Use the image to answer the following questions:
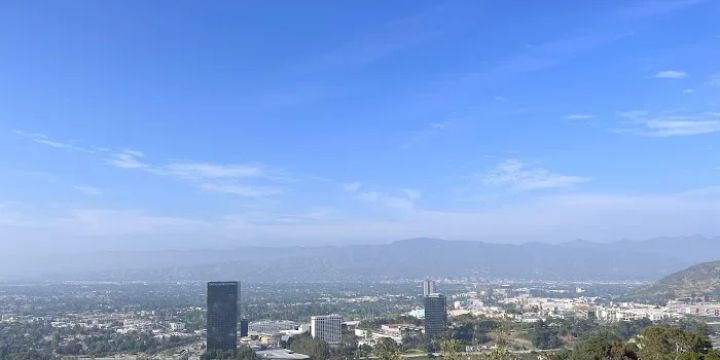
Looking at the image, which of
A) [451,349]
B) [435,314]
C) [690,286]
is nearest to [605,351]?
[451,349]

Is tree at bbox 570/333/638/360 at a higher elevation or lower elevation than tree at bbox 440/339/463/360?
lower

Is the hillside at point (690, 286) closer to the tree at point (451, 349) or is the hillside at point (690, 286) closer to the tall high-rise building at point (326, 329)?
the tall high-rise building at point (326, 329)

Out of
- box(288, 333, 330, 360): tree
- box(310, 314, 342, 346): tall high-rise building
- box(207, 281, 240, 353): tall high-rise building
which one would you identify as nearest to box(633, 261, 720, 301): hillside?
box(310, 314, 342, 346): tall high-rise building

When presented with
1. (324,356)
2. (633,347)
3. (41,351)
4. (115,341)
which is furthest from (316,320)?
(633,347)

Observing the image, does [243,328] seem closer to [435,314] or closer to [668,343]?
[435,314]

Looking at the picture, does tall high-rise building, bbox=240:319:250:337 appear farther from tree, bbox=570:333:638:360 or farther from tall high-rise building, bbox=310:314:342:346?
tree, bbox=570:333:638:360

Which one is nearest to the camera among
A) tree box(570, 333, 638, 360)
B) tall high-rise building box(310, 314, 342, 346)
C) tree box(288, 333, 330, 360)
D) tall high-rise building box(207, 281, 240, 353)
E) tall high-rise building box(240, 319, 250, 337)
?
→ tree box(570, 333, 638, 360)

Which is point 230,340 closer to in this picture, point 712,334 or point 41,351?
point 41,351
